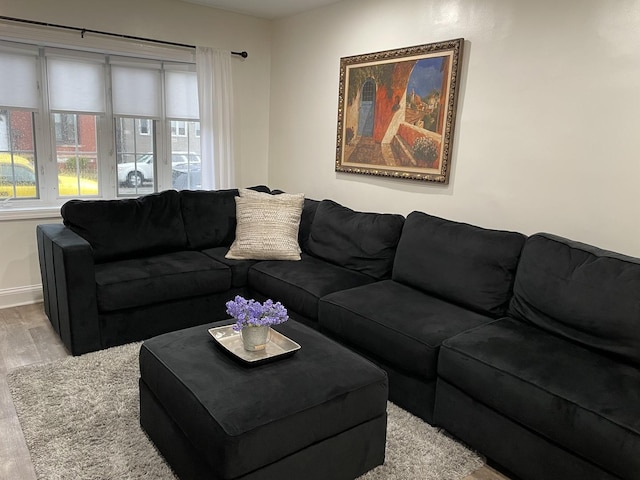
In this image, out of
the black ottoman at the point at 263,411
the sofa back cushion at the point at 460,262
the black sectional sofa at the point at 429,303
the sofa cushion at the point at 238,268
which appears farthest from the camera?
the sofa cushion at the point at 238,268

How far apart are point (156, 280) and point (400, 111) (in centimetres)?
201

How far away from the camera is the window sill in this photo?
361 centimetres

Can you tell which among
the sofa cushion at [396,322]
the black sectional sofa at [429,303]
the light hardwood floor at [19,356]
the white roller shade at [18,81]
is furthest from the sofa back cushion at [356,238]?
the white roller shade at [18,81]

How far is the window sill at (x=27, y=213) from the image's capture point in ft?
11.8

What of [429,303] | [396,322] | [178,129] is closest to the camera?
[396,322]

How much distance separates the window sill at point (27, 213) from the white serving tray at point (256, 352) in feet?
7.55

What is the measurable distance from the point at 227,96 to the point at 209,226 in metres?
1.27

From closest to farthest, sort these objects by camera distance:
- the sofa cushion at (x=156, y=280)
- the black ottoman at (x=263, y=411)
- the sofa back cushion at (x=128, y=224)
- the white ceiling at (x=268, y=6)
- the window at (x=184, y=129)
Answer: the black ottoman at (x=263, y=411) < the sofa cushion at (x=156, y=280) < the sofa back cushion at (x=128, y=224) < the white ceiling at (x=268, y=6) < the window at (x=184, y=129)

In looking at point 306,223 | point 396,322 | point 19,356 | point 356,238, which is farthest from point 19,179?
point 396,322

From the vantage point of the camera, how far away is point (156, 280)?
3.09 m

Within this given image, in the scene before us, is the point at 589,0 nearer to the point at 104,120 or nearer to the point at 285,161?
the point at 285,161

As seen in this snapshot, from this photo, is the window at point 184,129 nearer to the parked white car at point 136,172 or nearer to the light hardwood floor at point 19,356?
the parked white car at point 136,172

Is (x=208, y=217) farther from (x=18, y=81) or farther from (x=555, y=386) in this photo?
(x=555, y=386)

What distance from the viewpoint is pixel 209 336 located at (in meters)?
2.20
